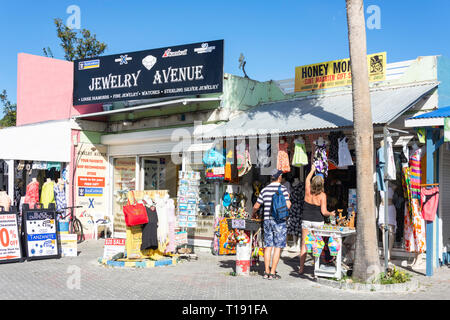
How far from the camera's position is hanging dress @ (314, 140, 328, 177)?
1041cm

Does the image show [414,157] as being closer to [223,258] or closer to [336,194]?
[336,194]

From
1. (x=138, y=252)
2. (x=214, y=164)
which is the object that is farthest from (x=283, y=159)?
(x=138, y=252)

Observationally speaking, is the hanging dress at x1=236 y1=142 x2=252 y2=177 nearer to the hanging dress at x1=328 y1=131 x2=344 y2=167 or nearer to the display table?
the hanging dress at x1=328 y1=131 x2=344 y2=167

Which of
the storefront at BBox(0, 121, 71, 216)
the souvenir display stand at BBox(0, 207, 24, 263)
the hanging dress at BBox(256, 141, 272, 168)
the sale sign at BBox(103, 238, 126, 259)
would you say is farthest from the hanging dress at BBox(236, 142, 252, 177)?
the storefront at BBox(0, 121, 71, 216)

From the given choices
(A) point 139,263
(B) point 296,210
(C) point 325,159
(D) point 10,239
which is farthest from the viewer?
(B) point 296,210

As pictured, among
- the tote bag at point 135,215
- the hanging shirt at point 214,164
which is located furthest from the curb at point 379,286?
the hanging shirt at point 214,164

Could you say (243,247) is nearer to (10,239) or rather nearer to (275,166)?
(275,166)

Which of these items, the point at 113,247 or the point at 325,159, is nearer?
the point at 325,159

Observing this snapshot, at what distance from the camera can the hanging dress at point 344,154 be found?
10289mm

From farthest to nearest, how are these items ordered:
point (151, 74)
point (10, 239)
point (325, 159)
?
point (151, 74) < point (10, 239) < point (325, 159)

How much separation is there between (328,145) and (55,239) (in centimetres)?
636

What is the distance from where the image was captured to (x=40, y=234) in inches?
440

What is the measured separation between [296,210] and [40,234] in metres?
5.87

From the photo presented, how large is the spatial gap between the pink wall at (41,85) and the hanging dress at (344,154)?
10.7 m
